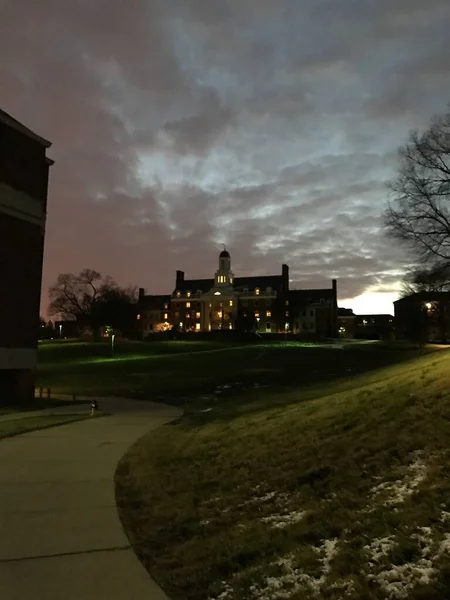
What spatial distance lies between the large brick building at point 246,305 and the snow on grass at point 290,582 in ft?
356

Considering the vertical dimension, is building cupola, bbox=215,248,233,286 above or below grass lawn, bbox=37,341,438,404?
above

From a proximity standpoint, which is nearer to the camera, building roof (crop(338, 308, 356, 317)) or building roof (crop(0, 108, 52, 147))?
building roof (crop(0, 108, 52, 147))

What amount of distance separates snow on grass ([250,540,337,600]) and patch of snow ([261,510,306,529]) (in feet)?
3.50

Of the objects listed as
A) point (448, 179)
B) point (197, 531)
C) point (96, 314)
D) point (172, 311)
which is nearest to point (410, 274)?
point (448, 179)

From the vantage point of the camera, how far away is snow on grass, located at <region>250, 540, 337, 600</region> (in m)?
4.59

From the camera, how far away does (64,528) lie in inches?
273

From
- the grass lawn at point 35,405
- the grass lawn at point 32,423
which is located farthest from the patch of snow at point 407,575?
the grass lawn at point 35,405

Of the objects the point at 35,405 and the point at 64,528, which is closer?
the point at 64,528

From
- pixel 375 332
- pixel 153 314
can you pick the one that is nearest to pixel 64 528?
pixel 375 332

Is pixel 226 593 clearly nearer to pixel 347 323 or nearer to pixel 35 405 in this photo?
pixel 35 405

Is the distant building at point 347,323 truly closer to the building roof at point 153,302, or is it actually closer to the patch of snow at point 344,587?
the building roof at point 153,302

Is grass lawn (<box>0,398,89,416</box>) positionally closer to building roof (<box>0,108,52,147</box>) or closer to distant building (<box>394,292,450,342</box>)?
building roof (<box>0,108,52,147</box>)

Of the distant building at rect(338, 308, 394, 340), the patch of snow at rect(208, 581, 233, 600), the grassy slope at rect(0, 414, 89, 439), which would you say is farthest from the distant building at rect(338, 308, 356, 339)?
the patch of snow at rect(208, 581, 233, 600)

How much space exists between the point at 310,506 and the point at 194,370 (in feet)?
145
